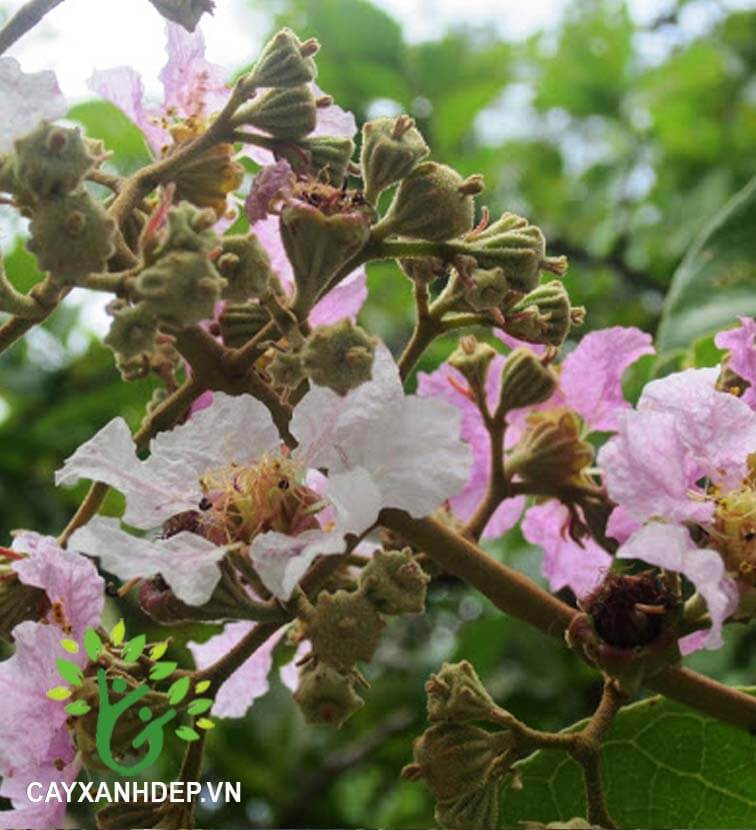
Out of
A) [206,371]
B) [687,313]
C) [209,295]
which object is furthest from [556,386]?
[687,313]

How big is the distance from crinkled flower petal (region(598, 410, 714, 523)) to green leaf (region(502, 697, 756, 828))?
0.35 meters

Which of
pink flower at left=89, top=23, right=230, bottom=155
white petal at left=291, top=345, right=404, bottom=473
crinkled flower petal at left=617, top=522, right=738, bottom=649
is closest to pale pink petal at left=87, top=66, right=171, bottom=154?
pink flower at left=89, top=23, right=230, bottom=155

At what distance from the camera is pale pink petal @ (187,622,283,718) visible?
1.47 meters

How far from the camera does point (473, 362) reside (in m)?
1.39

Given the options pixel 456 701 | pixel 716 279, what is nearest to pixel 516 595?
pixel 456 701

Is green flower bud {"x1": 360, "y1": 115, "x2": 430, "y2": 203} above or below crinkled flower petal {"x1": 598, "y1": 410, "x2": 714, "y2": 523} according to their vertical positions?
above

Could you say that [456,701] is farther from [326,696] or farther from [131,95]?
[131,95]

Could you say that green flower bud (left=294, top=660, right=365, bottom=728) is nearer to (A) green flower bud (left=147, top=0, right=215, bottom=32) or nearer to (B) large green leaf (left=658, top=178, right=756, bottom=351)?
(A) green flower bud (left=147, top=0, right=215, bottom=32)

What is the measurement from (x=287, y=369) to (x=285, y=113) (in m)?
0.23

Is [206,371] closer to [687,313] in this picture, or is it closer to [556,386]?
[556,386]

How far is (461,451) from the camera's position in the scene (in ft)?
3.75

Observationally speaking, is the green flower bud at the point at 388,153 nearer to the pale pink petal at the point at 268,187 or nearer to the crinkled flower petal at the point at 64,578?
the pale pink petal at the point at 268,187

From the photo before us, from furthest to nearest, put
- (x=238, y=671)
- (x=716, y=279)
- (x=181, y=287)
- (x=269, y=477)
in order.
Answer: (x=716, y=279) → (x=238, y=671) → (x=269, y=477) → (x=181, y=287)

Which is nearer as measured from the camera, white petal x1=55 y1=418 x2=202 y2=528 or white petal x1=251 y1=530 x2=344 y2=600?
white petal x1=251 y1=530 x2=344 y2=600
